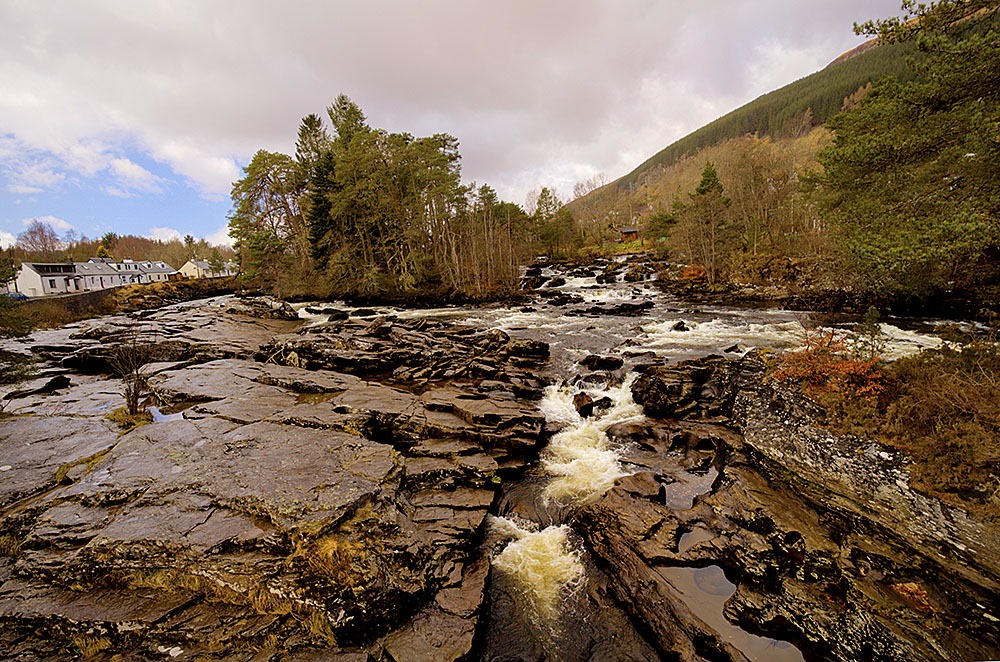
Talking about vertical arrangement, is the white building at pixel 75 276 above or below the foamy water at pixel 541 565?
above

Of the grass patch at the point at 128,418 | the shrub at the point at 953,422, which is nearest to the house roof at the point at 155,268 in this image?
the grass patch at the point at 128,418

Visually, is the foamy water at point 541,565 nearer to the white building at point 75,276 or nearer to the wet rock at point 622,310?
the wet rock at point 622,310

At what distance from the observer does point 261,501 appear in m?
6.30

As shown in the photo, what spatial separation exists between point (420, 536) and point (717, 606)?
4880mm

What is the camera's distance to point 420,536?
646cm

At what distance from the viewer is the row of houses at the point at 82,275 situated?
57.5 meters

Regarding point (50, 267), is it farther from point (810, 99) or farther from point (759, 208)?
point (810, 99)

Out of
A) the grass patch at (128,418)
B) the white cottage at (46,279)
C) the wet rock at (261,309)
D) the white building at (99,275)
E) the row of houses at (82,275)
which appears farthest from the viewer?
the white building at (99,275)

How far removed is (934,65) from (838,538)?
30.9 feet

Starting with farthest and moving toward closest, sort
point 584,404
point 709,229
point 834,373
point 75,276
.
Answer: point 75,276
point 709,229
point 584,404
point 834,373

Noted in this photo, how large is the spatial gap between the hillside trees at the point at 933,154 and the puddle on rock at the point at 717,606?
7.73 meters

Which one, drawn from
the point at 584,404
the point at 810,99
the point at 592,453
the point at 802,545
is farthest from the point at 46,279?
the point at 810,99

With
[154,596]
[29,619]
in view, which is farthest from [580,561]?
[29,619]

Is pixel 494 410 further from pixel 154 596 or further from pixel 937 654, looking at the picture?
pixel 937 654
